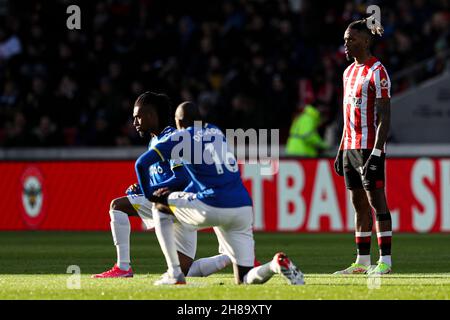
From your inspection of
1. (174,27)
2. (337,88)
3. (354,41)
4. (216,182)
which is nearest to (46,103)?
(174,27)

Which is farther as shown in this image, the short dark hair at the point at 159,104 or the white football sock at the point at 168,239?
the short dark hair at the point at 159,104

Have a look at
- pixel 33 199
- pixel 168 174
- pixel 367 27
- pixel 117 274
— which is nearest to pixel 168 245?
pixel 168 174

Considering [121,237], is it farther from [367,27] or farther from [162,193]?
[367,27]

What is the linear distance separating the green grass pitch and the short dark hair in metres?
1.40

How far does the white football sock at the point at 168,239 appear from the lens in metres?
9.20

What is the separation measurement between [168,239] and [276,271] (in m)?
0.93

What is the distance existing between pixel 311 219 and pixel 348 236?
1.01 metres

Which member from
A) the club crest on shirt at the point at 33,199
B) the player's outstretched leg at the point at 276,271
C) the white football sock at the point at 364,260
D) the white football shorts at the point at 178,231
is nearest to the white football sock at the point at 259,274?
the player's outstretched leg at the point at 276,271

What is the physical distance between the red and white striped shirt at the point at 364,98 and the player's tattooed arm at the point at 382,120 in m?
0.06

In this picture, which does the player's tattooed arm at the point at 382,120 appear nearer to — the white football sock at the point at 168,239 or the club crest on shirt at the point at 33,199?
the white football sock at the point at 168,239

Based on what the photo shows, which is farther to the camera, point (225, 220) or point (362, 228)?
point (362, 228)

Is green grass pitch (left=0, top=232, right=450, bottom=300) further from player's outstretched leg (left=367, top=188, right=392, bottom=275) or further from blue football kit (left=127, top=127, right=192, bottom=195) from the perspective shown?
blue football kit (left=127, top=127, right=192, bottom=195)

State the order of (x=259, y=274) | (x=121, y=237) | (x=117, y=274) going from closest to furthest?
1. (x=259, y=274)
2. (x=117, y=274)
3. (x=121, y=237)

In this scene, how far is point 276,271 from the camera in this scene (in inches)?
347
